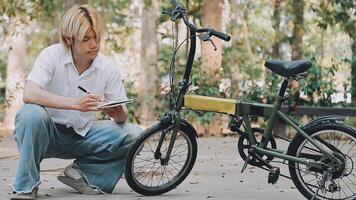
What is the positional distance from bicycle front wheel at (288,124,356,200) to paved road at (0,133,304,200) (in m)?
0.23

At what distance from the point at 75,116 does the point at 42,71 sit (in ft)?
1.26

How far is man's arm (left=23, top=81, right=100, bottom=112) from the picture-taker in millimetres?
4496

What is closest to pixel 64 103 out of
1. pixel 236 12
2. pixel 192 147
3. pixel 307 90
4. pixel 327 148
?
pixel 192 147

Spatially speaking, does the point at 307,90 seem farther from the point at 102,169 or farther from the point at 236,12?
the point at 236,12

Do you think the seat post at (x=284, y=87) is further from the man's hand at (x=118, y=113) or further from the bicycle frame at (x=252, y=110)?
the man's hand at (x=118, y=113)

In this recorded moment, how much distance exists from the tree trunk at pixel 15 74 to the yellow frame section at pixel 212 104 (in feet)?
45.6

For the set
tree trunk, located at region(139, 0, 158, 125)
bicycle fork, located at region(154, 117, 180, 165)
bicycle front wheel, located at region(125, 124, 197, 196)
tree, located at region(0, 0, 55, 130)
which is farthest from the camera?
tree trunk, located at region(139, 0, 158, 125)

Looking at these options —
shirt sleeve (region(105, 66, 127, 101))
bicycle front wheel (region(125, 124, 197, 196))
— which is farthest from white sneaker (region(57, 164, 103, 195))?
shirt sleeve (region(105, 66, 127, 101))

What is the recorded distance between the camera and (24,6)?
645 inches

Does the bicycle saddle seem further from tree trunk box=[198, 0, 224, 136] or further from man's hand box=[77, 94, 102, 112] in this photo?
tree trunk box=[198, 0, 224, 136]

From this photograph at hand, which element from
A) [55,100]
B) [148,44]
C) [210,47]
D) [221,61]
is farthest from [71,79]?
[148,44]

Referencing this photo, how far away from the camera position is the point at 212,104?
497cm

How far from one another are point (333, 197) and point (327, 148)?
362mm

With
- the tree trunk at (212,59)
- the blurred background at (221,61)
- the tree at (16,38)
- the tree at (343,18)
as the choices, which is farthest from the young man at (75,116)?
the tree at (16,38)
